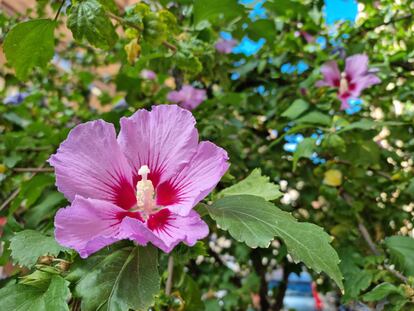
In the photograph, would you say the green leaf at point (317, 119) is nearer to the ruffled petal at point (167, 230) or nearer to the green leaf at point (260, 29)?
the green leaf at point (260, 29)

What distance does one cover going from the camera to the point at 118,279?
47 centimetres

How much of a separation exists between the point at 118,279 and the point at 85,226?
0.07m

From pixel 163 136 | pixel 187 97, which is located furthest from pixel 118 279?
pixel 187 97

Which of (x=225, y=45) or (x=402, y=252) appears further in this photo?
(x=225, y=45)

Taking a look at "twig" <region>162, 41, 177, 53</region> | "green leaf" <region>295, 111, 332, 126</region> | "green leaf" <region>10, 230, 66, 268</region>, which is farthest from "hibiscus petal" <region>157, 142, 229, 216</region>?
"green leaf" <region>295, 111, 332, 126</region>

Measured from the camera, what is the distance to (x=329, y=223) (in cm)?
139

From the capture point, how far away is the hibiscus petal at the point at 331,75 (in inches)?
48.8

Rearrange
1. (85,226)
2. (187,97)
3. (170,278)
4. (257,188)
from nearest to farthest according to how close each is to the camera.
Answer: (85,226)
(257,188)
(170,278)
(187,97)

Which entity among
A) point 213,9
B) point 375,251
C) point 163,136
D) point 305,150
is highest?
point 213,9

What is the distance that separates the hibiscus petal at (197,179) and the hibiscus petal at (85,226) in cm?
8

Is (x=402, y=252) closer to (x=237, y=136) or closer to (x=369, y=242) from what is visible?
(x=369, y=242)

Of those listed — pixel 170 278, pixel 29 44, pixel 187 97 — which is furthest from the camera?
pixel 187 97

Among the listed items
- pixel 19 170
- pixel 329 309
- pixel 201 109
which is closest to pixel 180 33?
pixel 201 109

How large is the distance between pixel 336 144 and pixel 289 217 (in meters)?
0.55
